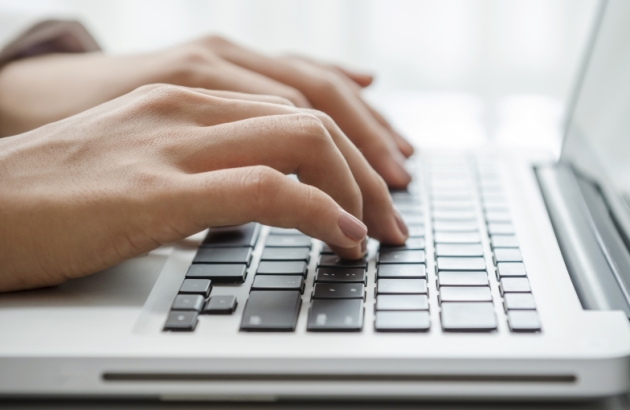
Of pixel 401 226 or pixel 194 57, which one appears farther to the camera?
pixel 194 57

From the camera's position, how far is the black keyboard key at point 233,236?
51cm

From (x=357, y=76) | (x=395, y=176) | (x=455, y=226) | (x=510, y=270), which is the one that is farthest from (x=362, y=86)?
(x=510, y=270)

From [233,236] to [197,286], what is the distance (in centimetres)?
10

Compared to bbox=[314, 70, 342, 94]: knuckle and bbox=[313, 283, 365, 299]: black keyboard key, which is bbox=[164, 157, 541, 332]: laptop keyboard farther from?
bbox=[314, 70, 342, 94]: knuckle

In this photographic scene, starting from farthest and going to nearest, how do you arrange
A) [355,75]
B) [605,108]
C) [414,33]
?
[414,33]
[355,75]
[605,108]

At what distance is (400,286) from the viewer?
43cm

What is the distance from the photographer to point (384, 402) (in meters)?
0.36

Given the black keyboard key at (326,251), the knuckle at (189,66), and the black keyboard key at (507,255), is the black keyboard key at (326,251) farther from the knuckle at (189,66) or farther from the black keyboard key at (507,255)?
the knuckle at (189,66)

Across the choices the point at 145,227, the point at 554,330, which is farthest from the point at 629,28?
the point at 145,227

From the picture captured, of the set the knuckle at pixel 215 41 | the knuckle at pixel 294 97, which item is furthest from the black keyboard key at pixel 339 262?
the knuckle at pixel 215 41

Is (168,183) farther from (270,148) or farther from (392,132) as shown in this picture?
(392,132)

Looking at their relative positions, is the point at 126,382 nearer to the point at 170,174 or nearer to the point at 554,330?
the point at 170,174

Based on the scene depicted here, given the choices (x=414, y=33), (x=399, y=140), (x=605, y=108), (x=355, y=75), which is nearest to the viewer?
(x=605, y=108)

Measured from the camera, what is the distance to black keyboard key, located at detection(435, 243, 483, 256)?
1.60 feet
